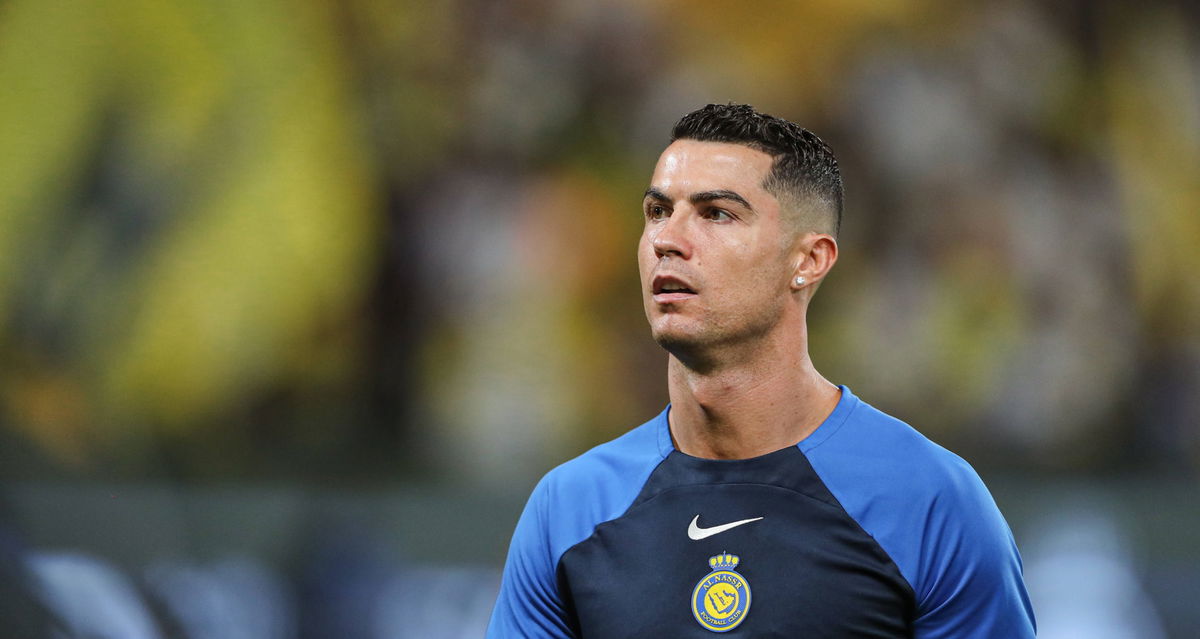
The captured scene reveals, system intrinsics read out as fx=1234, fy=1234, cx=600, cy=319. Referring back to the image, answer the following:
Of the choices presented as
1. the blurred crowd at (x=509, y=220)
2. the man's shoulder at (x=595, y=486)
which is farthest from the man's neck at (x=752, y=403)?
the blurred crowd at (x=509, y=220)

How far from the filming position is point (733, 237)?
2.45 m

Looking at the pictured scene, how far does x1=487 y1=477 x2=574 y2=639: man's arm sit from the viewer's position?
256cm

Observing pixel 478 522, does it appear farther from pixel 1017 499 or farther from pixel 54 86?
pixel 54 86

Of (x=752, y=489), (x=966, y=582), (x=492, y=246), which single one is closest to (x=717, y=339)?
(x=752, y=489)

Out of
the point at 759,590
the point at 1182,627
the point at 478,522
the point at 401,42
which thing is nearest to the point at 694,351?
the point at 759,590

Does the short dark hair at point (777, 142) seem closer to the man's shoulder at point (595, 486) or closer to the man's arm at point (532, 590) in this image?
the man's shoulder at point (595, 486)

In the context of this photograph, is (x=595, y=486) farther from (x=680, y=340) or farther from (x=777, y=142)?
(x=777, y=142)

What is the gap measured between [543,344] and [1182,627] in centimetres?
298

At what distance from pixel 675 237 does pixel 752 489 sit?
527 millimetres

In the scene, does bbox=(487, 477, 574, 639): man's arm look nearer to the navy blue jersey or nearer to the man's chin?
the navy blue jersey

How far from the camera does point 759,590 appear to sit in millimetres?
2355

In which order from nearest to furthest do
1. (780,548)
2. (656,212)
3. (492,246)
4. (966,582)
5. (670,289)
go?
(966,582) → (780,548) → (670,289) → (656,212) → (492,246)

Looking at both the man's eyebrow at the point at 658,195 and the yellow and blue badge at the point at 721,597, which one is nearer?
the yellow and blue badge at the point at 721,597

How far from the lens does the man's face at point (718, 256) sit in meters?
2.44
